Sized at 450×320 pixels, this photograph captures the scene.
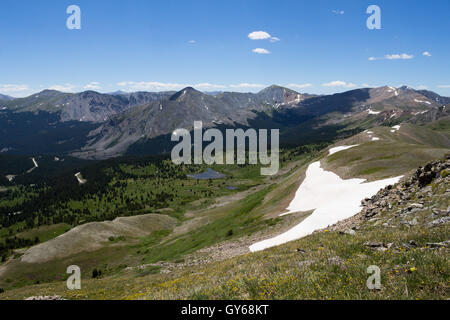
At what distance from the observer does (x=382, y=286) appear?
10930 mm

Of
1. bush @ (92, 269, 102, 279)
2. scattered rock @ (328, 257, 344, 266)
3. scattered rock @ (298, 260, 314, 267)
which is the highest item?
scattered rock @ (328, 257, 344, 266)

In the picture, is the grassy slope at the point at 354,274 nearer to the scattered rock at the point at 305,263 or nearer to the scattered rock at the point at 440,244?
the scattered rock at the point at 305,263

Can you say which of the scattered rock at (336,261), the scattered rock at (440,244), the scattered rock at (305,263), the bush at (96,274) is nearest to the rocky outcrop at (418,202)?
the scattered rock at (440,244)

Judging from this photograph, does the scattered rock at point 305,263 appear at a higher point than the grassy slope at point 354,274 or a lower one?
lower

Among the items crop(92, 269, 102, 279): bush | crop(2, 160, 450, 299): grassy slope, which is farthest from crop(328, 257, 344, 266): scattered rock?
crop(92, 269, 102, 279): bush

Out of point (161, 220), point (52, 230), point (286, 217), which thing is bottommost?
point (52, 230)

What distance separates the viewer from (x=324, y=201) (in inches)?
1993

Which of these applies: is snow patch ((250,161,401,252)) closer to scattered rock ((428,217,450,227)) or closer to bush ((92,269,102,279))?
scattered rock ((428,217,450,227))

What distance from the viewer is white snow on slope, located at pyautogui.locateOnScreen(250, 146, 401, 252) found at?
37.7 m

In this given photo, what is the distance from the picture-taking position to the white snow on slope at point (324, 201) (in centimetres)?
3769

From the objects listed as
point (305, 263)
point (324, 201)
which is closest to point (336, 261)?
point (305, 263)
